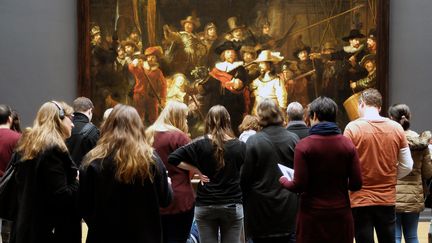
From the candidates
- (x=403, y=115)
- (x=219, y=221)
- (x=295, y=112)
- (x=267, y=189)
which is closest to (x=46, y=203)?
(x=219, y=221)

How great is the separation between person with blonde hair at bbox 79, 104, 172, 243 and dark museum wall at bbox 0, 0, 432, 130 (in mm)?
7829

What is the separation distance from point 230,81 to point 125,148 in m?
7.52

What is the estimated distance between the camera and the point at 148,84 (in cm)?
1138

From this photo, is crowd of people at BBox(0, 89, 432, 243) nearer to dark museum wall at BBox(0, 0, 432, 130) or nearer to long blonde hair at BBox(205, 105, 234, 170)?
long blonde hair at BBox(205, 105, 234, 170)

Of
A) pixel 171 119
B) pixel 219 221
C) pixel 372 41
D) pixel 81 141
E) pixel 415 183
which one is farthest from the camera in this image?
pixel 372 41

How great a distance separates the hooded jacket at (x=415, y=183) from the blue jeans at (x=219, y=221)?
1903mm

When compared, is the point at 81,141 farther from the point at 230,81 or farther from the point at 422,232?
the point at 422,232

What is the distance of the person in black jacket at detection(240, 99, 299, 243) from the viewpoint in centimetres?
554

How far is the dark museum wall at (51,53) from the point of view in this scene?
1125cm

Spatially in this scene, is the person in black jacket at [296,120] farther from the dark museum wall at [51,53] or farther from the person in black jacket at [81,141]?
Result: the dark museum wall at [51,53]

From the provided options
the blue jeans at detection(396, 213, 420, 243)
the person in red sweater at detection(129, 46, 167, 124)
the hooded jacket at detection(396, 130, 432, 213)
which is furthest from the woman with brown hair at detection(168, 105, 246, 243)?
the person in red sweater at detection(129, 46, 167, 124)

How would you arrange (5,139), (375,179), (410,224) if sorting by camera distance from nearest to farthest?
(375,179) → (5,139) → (410,224)

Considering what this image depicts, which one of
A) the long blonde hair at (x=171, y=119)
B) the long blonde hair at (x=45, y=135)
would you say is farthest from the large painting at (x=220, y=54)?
the long blonde hair at (x=45, y=135)

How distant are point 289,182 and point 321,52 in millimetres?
6911
